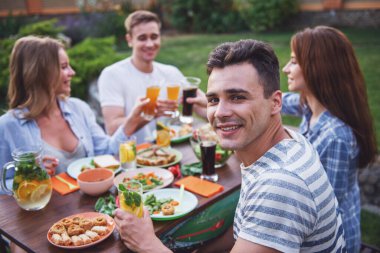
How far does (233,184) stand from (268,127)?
35.5 inches

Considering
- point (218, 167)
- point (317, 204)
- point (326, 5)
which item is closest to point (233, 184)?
point (218, 167)

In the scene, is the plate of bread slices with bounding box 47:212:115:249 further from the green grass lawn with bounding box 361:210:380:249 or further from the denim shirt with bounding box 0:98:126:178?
the green grass lawn with bounding box 361:210:380:249

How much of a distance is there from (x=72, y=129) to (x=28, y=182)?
→ 103 centimetres

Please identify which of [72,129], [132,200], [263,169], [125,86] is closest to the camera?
[263,169]

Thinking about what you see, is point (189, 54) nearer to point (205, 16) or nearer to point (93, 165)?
point (205, 16)

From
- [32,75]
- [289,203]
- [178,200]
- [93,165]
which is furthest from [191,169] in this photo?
[32,75]

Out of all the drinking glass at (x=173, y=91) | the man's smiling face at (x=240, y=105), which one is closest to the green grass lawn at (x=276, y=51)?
the drinking glass at (x=173, y=91)

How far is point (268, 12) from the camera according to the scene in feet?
39.8

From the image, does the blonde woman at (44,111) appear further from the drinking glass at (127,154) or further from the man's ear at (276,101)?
the man's ear at (276,101)

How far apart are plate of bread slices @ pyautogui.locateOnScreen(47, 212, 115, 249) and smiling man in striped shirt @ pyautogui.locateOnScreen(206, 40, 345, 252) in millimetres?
701

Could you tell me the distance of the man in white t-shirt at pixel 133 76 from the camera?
13.0 feet

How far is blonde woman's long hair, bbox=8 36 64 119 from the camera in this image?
9.55 ft

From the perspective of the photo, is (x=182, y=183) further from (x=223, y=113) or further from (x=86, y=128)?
(x=86, y=128)

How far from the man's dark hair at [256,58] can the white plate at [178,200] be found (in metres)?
0.87
